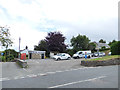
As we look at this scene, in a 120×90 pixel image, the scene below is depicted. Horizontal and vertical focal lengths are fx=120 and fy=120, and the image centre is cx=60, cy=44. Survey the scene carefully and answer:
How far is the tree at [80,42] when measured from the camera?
52.7 m

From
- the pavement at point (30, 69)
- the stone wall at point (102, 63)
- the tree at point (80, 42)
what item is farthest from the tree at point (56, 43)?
→ the stone wall at point (102, 63)

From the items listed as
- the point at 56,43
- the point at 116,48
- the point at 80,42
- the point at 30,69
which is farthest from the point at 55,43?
the point at 30,69

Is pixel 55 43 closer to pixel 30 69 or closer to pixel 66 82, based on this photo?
pixel 30 69

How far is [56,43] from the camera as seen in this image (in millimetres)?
44438

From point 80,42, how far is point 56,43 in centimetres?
1363

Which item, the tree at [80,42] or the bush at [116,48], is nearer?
the bush at [116,48]

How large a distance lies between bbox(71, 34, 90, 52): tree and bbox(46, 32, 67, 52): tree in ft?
29.2

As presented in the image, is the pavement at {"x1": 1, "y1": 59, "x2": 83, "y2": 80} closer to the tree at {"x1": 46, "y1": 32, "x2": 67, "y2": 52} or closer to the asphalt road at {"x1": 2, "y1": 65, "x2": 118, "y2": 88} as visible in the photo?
the asphalt road at {"x1": 2, "y1": 65, "x2": 118, "y2": 88}

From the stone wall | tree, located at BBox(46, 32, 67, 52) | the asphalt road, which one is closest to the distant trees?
tree, located at BBox(46, 32, 67, 52)

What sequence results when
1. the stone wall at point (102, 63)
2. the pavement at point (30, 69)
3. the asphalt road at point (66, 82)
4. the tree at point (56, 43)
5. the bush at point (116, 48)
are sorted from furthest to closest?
1. the tree at point (56, 43)
2. the bush at point (116, 48)
3. the stone wall at point (102, 63)
4. the pavement at point (30, 69)
5. the asphalt road at point (66, 82)

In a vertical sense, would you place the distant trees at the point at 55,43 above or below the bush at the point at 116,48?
above

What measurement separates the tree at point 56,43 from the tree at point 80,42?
891 cm

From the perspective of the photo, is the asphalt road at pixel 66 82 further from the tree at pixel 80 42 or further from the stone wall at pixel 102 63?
the tree at pixel 80 42

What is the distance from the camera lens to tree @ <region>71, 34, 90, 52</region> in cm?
5269
